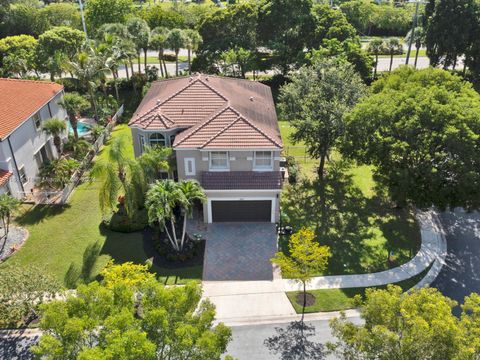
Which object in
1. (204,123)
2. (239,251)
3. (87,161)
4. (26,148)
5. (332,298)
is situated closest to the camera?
(332,298)

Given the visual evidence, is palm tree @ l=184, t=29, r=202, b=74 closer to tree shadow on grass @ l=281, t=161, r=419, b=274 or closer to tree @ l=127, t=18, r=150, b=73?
tree @ l=127, t=18, r=150, b=73

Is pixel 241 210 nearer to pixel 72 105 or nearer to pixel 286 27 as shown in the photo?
pixel 72 105

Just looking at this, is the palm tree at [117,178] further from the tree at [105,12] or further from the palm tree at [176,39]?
the tree at [105,12]

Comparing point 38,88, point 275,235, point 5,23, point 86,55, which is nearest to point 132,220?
point 275,235

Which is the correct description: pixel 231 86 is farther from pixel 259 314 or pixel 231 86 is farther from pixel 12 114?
pixel 259 314

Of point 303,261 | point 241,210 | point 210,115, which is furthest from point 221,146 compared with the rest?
point 303,261

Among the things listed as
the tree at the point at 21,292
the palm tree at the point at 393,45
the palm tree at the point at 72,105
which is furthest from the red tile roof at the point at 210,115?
the palm tree at the point at 393,45
